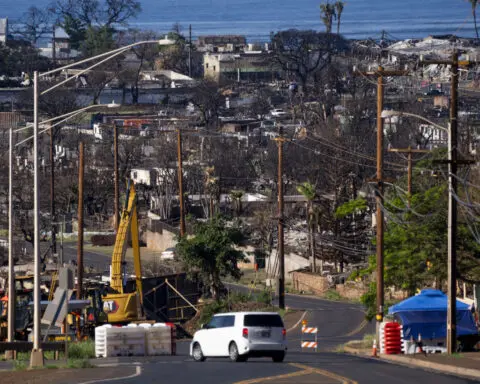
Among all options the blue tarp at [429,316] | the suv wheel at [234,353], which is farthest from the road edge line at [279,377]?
the blue tarp at [429,316]

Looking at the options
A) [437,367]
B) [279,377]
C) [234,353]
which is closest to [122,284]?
[234,353]

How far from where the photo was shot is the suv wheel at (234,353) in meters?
36.4

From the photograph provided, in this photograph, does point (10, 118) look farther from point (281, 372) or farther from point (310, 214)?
point (281, 372)

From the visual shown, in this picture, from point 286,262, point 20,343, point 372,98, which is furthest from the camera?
point 372,98

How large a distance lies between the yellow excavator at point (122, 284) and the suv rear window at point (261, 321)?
54.7 feet

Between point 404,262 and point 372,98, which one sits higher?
point 372,98

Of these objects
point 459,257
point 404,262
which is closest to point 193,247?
point 404,262

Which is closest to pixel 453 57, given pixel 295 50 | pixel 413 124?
pixel 413 124

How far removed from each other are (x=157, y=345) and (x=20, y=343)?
4.89 m

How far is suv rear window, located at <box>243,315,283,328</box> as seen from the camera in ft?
119

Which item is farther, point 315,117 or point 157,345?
point 315,117

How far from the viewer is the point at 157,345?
4122cm

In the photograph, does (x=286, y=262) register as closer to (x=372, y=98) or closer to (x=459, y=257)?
(x=459, y=257)

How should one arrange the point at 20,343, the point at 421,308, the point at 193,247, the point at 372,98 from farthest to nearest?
the point at 372,98 → the point at 193,247 → the point at 421,308 → the point at 20,343
